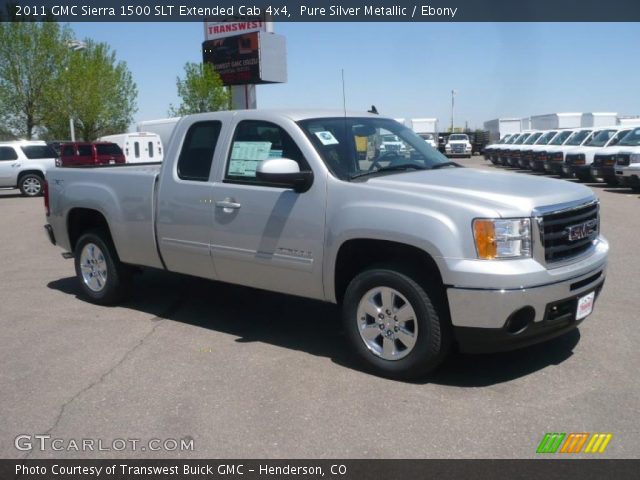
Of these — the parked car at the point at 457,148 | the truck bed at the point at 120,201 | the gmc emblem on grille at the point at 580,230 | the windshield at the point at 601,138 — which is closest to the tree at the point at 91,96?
the parked car at the point at 457,148

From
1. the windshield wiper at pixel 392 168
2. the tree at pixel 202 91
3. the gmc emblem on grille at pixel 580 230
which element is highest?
the tree at pixel 202 91

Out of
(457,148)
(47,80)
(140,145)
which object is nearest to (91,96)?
(47,80)

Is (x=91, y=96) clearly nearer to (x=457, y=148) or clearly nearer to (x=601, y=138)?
(x=457, y=148)

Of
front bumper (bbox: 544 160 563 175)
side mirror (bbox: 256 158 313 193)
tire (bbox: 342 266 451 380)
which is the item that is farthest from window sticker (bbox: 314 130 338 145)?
front bumper (bbox: 544 160 563 175)

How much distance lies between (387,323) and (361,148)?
1467 millimetres

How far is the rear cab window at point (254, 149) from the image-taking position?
17.2 feet

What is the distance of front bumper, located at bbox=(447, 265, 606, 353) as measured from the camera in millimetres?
4109

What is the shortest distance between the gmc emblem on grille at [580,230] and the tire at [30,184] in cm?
2071

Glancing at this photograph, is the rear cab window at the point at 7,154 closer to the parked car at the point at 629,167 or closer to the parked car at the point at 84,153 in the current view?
the parked car at the point at 84,153

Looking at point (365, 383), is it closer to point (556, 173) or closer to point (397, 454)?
point (397, 454)

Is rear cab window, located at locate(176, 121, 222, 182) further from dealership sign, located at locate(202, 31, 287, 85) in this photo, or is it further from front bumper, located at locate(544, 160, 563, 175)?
dealership sign, located at locate(202, 31, 287, 85)

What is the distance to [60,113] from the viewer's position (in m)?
39.8

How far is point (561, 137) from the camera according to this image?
26594 mm

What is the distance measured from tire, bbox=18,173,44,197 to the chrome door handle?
18.7 m
